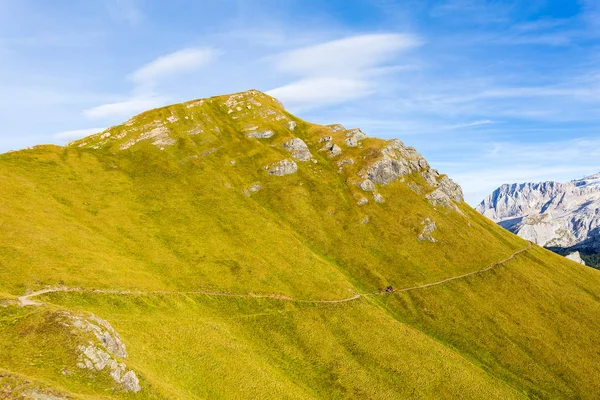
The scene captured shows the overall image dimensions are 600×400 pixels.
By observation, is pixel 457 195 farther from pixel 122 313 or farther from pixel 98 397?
pixel 98 397

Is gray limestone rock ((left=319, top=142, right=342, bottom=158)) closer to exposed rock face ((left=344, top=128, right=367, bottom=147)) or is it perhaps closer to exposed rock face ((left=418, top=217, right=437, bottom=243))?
exposed rock face ((left=344, top=128, right=367, bottom=147))

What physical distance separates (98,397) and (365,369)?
185 feet

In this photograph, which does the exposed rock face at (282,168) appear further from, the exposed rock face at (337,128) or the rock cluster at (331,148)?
the exposed rock face at (337,128)

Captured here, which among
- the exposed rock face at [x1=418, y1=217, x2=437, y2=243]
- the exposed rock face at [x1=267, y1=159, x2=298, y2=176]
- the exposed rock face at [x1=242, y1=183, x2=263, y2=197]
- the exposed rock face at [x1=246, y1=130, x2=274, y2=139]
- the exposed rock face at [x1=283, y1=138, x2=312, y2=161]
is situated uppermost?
the exposed rock face at [x1=246, y1=130, x2=274, y2=139]

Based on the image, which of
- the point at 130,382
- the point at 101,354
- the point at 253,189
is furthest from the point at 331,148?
the point at 130,382

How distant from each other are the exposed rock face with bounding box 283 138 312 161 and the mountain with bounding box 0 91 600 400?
0.91m

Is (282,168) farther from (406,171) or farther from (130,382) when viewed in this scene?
(130,382)

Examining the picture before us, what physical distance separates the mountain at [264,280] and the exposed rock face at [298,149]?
0.91m

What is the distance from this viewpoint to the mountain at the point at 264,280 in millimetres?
51406

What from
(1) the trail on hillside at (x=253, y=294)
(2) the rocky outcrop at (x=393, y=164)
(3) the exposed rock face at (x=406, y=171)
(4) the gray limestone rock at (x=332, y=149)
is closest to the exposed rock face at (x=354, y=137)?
(4) the gray limestone rock at (x=332, y=149)

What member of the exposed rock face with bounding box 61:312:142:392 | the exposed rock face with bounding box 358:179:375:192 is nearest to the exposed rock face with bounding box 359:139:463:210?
the exposed rock face with bounding box 358:179:375:192

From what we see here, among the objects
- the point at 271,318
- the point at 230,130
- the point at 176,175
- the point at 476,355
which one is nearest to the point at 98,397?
the point at 271,318

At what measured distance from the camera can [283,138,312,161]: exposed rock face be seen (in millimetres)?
160475

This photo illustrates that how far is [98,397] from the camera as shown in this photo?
107 feet
